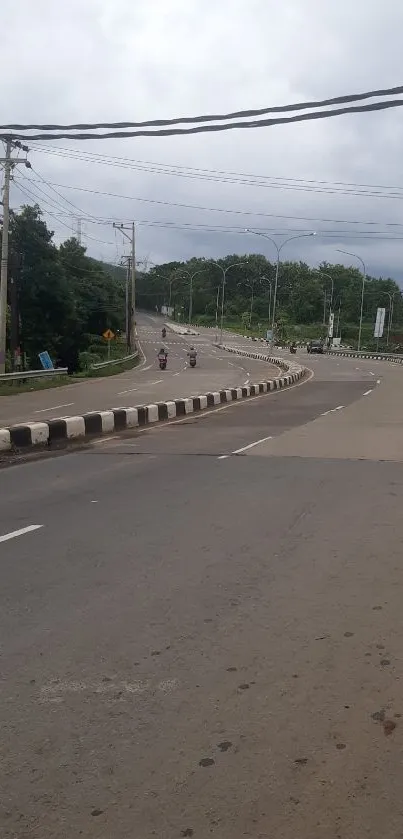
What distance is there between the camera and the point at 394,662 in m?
3.95

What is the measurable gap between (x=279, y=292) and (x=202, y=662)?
144 meters

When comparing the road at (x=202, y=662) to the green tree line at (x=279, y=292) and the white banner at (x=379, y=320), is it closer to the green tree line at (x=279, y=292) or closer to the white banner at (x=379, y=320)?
the white banner at (x=379, y=320)

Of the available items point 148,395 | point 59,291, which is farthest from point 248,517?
point 59,291

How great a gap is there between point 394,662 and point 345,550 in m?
2.16

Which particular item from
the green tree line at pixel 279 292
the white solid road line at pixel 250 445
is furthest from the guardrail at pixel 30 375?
the green tree line at pixel 279 292

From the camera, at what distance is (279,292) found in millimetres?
145125

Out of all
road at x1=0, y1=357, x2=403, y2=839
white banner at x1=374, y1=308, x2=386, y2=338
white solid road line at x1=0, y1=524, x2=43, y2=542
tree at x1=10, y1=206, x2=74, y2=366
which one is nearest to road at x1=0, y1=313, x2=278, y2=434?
tree at x1=10, y1=206, x2=74, y2=366

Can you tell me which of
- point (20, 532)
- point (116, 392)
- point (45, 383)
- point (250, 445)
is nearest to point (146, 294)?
point (45, 383)

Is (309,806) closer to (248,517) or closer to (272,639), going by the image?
(272,639)

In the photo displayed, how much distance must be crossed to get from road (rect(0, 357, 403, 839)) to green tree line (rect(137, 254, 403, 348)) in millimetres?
115052

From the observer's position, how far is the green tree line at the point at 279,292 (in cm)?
13238

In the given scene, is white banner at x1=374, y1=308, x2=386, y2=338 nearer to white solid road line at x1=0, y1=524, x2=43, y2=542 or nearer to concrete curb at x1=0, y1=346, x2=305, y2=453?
concrete curb at x1=0, y1=346, x2=305, y2=453

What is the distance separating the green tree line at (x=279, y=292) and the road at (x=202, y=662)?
377ft

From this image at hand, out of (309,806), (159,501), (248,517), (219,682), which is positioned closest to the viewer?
(309,806)
